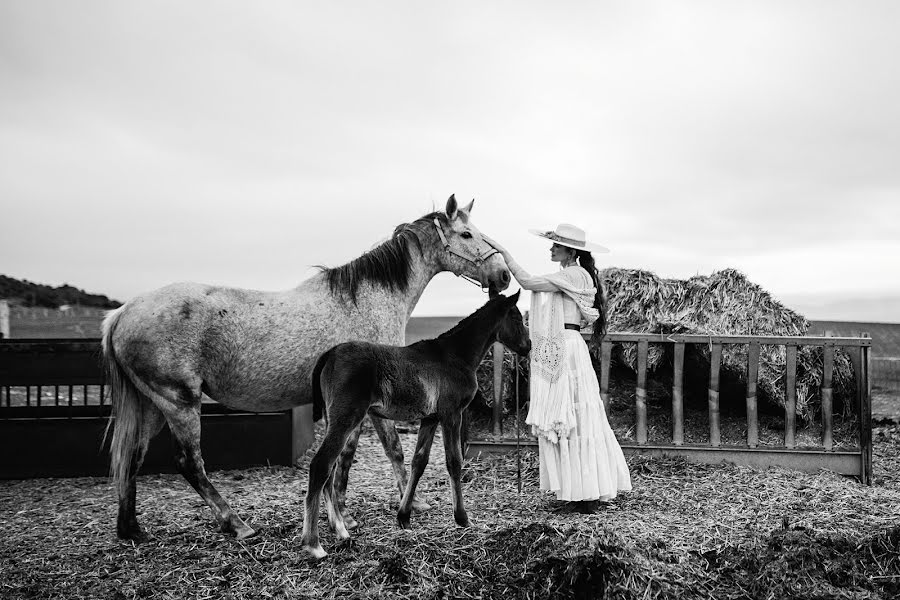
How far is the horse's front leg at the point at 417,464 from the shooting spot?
4.57 m

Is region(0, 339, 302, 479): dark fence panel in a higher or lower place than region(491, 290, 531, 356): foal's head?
lower

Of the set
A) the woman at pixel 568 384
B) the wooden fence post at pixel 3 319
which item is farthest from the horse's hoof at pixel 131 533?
the wooden fence post at pixel 3 319

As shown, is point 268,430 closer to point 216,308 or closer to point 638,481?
point 216,308

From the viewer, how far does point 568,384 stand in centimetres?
499

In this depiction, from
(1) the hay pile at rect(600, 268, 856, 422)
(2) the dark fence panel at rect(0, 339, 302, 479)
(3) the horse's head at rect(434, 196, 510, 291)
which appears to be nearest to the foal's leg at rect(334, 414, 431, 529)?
(3) the horse's head at rect(434, 196, 510, 291)

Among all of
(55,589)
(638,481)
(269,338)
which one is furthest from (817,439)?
(55,589)

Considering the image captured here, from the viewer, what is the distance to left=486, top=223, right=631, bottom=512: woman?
4.96 m

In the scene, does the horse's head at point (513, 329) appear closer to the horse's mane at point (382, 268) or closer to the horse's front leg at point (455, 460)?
the horse's front leg at point (455, 460)

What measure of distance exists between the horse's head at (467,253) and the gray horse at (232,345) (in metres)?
0.01

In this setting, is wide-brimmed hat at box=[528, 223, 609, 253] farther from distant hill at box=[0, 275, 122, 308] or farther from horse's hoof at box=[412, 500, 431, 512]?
A: distant hill at box=[0, 275, 122, 308]

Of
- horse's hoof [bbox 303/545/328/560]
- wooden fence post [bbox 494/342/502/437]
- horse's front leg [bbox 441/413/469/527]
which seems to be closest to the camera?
horse's hoof [bbox 303/545/328/560]

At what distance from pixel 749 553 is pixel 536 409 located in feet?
5.66

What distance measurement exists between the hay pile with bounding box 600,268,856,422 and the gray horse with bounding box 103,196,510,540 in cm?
273

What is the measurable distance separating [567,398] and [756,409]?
2784 mm
